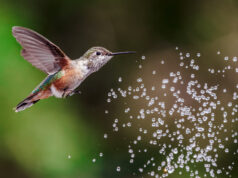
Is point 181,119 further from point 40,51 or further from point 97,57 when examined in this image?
point 40,51

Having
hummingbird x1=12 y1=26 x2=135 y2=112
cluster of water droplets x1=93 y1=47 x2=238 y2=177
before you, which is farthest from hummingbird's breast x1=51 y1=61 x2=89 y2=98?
cluster of water droplets x1=93 y1=47 x2=238 y2=177

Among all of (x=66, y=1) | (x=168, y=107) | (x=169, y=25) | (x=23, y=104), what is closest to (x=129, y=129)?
(x=168, y=107)

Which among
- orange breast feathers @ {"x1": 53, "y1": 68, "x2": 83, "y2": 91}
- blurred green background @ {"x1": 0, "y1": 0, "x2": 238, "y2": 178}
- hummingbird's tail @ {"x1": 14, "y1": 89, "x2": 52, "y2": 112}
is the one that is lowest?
blurred green background @ {"x1": 0, "y1": 0, "x2": 238, "y2": 178}

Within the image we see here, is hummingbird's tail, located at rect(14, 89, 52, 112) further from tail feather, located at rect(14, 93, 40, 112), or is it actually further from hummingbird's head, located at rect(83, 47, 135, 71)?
hummingbird's head, located at rect(83, 47, 135, 71)

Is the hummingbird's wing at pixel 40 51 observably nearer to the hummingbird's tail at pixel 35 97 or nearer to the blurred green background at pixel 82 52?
the hummingbird's tail at pixel 35 97

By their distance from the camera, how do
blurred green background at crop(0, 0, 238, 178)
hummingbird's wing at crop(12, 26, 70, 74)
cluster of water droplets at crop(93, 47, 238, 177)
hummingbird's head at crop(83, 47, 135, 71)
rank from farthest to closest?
cluster of water droplets at crop(93, 47, 238, 177) < blurred green background at crop(0, 0, 238, 178) < hummingbird's head at crop(83, 47, 135, 71) < hummingbird's wing at crop(12, 26, 70, 74)

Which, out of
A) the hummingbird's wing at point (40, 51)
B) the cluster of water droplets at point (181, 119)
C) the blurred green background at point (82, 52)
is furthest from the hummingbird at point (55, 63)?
the cluster of water droplets at point (181, 119)
